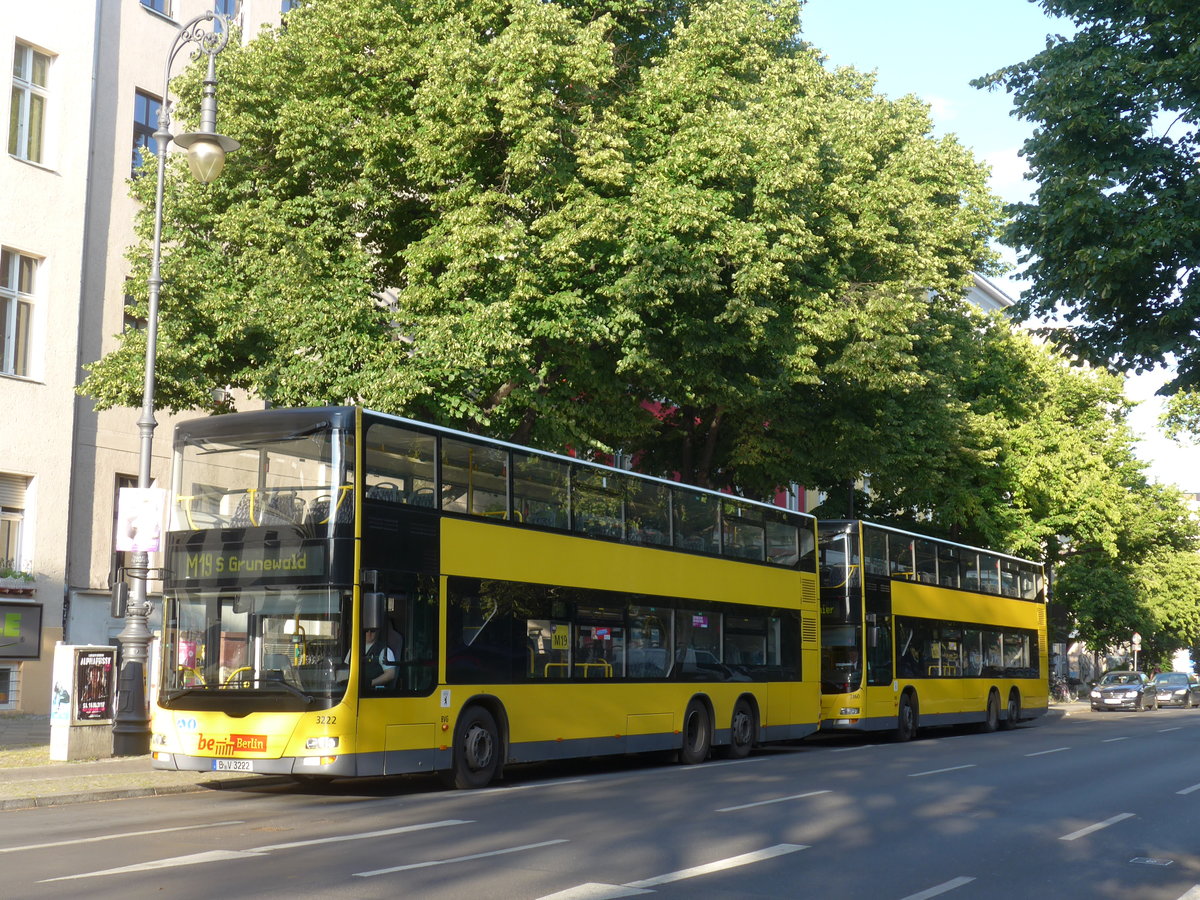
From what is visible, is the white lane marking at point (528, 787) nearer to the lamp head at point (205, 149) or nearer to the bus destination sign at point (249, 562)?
the bus destination sign at point (249, 562)

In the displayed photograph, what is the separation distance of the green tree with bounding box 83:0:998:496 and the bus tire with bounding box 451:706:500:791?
6076 mm

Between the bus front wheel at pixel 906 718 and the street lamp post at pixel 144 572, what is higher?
the street lamp post at pixel 144 572

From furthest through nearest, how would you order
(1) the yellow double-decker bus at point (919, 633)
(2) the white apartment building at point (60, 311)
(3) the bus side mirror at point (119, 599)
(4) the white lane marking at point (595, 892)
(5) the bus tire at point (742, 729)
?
(1) the yellow double-decker bus at point (919, 633) < (2) the white apartment building at point (60, 311) < (5) the bus tire at point (742, 729) < (3) the bus side mirror at point (119, 599) < (4) the white lane marking at point (595, 892)

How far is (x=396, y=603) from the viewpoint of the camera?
15.1 metres

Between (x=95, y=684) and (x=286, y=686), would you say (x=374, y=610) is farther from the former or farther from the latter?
(x=95, y=684)

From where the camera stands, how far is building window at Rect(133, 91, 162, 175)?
3052 centimetres

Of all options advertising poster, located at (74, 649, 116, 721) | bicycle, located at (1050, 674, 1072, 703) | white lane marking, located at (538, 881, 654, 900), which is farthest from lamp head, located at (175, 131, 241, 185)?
bicycle, located at (1050, 674, 1072, 703)

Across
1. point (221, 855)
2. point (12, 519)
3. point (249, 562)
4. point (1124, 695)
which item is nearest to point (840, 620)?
point (249, 562)

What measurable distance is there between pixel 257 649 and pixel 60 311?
52.7ft

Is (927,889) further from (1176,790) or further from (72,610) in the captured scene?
(72,610)

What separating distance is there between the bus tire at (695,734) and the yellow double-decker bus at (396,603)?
3.33ft

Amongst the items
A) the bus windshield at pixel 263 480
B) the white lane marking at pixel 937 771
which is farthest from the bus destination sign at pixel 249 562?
the white lane marking at pixel 937 771

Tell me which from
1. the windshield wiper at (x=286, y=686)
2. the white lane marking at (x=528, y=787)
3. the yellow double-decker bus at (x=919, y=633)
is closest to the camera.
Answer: the windshield wiper at (x=286, y=686)

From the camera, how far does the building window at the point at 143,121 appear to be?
30.5 meters
